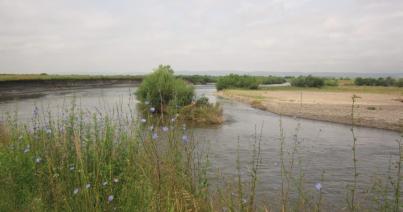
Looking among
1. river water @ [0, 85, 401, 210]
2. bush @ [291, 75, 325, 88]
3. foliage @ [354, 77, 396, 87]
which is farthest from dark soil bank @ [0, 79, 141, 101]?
foliage @ [354, 77, 396, 87]

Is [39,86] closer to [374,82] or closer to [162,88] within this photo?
[162,88]

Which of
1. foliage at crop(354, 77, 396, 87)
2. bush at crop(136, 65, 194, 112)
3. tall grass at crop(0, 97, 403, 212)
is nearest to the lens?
tall grass at crop(0, 97, 403, 212)

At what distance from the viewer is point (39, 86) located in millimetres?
65375

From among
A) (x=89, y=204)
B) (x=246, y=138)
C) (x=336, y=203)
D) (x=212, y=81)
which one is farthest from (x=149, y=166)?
(x=212, y=81)

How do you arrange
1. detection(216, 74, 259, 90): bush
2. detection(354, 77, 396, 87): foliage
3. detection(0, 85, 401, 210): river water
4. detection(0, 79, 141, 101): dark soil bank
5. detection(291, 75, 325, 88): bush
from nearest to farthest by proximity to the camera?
detection(0, 85, 401, 210): river water < detection(0, 79, 141, 101): dark soil bank < detection(216, 74, 259, 90): bush < detection(291, 75, 325, 88): bush < detection(354, 77, 396, 87): foliage

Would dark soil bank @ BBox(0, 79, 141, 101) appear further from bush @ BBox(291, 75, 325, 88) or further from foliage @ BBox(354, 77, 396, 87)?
foliage @ BBox(354, 77, 396, 87)

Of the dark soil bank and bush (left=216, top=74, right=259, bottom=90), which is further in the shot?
bush (left=216, top=74, right=259, bottom=90)

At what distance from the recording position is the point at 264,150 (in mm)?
16156

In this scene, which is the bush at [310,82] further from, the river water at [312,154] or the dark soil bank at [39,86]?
the river water at [312,154]

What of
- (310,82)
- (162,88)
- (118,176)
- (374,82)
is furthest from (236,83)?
(118,176)

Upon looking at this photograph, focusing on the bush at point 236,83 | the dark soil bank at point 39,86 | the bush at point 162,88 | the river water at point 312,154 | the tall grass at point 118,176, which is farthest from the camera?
the bush at point 236,83

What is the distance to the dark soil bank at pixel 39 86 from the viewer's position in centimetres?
5142

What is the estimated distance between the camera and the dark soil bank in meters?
51.4

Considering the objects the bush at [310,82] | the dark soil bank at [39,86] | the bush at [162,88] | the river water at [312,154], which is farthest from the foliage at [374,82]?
the bush at [162,88]
